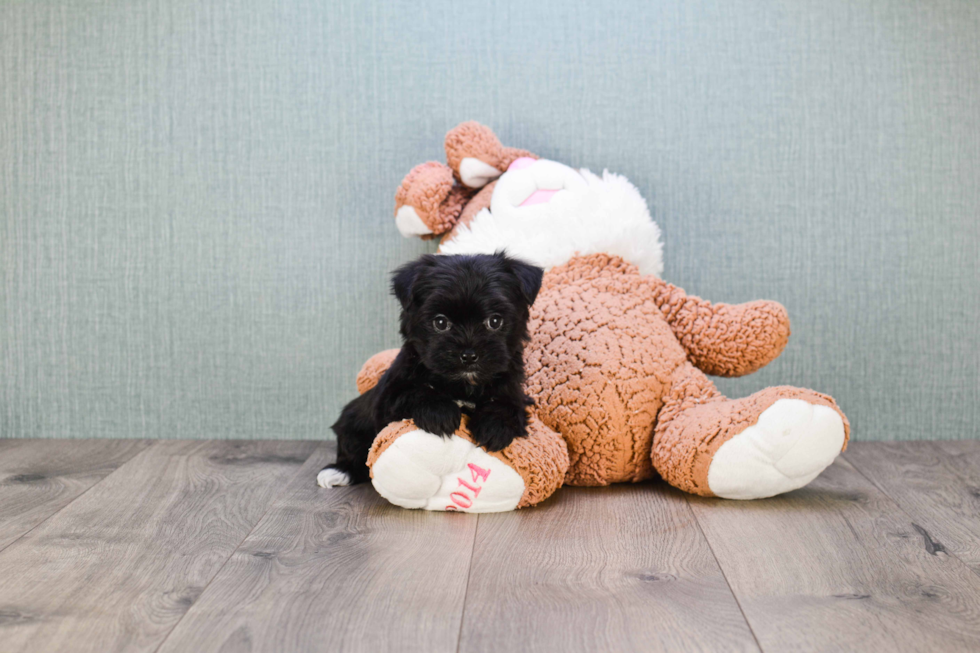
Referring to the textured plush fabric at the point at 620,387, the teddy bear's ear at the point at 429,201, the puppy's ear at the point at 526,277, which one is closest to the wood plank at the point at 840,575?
the textured plush fabric at the point at 620,387

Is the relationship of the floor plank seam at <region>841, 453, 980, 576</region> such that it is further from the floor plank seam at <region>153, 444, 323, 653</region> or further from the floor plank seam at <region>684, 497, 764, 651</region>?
the floor plank seam at <region>153, 444, 323, 653</region>

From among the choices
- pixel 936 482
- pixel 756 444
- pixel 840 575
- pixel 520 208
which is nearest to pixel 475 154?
pixel 520 208

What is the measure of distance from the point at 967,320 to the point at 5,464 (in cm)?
251

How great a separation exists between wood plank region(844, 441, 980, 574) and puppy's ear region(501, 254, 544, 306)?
2.67 feet

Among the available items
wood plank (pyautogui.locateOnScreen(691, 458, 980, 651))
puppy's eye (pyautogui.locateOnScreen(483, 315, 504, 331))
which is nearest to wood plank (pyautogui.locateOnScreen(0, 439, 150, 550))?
puppy's eye (pyautogui.locateOnScreen(483, 315, 504, 331))

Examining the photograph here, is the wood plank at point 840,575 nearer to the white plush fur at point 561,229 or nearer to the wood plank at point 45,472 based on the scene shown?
the white plush fur at point 561,229

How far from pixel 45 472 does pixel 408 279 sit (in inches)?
41.2

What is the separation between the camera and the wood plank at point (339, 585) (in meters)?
0.94

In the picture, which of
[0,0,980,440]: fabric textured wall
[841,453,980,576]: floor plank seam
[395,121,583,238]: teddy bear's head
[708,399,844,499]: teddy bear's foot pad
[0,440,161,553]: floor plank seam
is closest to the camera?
[841,453,980,576]: floor plank seam

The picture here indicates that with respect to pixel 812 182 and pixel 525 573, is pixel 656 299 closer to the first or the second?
pixel 812 182

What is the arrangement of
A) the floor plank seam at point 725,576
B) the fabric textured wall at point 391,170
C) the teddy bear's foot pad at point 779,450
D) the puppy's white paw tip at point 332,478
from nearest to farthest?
the floor plank seam at point 725,576 < the teddy bear's foot pad at point 779,450 < the puppy's white paw tip at point 332,478 < the fabric textured wall at point 391,170

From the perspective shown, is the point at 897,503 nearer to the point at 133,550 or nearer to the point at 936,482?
the point at 936,482

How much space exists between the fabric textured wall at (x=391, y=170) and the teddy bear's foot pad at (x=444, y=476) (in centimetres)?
73

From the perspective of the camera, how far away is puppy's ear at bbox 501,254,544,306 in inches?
54.1
